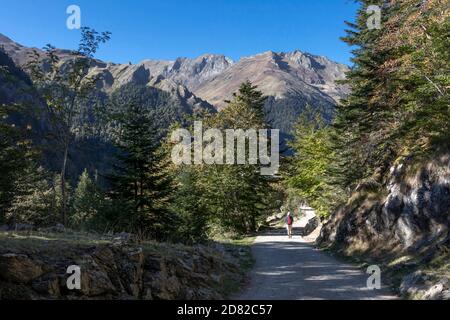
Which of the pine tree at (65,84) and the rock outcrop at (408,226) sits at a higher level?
the pine tree at (65,84)

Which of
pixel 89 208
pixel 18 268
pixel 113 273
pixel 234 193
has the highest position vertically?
pixel 234 193

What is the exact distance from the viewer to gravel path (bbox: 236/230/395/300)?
1044 centimetres

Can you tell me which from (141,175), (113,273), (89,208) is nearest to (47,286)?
(113,273)

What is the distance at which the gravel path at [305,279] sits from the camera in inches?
411

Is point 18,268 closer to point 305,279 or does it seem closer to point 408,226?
point 305,279

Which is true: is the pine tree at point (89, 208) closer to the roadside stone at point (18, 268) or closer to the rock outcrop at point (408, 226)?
the roadside stone at point (18, 268)

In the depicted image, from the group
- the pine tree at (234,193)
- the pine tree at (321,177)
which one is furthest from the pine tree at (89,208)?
the pine tree at (321,177)

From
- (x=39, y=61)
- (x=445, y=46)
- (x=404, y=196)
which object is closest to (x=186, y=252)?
(x=404, y=196)

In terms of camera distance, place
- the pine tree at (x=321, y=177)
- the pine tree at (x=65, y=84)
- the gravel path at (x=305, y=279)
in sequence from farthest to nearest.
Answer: the pine tree at (x=321, y=177)
the pine tree at (x=65, y=84)
the gravel path at (x=305, y=279)

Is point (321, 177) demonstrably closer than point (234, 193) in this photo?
Yes

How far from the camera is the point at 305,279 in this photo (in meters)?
12.5

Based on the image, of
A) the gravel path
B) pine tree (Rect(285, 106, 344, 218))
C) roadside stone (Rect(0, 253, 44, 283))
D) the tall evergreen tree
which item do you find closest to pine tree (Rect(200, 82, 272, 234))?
pine tree (Rect(285, 106, 344, 218))

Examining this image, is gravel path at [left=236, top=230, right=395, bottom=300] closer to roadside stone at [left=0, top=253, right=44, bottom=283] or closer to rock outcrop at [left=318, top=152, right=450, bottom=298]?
rock outcrop at [left=318, top=152, right=450, bottom=298]
